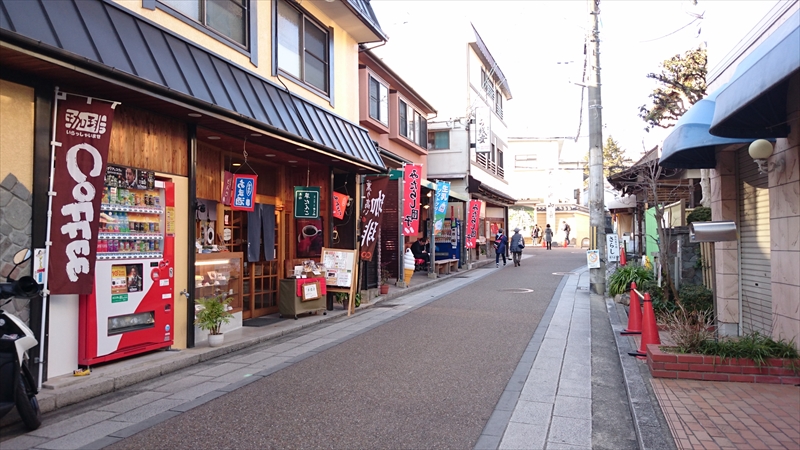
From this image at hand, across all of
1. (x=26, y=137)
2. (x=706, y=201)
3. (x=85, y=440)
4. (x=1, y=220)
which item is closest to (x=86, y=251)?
(x=1, y=220)

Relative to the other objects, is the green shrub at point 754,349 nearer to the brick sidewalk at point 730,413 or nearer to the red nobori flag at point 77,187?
the brick sidewalk at point 730,413

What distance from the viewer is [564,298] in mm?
15891

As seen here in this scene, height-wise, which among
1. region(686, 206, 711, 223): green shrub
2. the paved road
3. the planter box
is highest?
region(686, 206, 711, 223): green shrub

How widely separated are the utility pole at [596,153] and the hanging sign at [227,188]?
1059 cm

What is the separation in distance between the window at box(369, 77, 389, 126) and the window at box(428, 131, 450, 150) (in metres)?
7.94

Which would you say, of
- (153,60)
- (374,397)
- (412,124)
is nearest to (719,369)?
(374,397)

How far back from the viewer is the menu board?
13.1m

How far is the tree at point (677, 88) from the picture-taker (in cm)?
1864

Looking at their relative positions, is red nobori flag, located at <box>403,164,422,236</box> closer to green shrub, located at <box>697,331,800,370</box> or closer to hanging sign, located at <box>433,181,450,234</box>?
hanging sign, located at <box>433,181,450,234</box>

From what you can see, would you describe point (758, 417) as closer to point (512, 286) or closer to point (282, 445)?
point (282, 445)

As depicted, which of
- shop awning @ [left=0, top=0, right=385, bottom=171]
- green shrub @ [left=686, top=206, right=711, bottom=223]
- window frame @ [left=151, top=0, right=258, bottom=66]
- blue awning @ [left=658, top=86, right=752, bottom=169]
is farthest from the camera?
green shrub @ [left=686, top=206, right=711, bottom=223]

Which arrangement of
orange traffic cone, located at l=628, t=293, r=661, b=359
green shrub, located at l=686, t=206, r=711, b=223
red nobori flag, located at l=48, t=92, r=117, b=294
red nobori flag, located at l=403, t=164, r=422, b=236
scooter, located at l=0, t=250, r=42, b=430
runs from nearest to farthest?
scooter, located at l=0, t=250, r=42, b=430 < red nobori flag, located at l=48, t=92, r=117, b=294 < orange traffic cone, located at l=628, t=293, r=661, b=359 < green shrub, located at l=686, t=206, r=711, b=223 < red nobori flag, located at l=403, t=164, r=422, b=236

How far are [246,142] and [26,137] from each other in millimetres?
4444

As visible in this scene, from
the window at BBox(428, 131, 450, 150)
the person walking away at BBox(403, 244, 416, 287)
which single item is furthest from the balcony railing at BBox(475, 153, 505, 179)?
the person walking away at BBox(403, 244, 416, 287)
